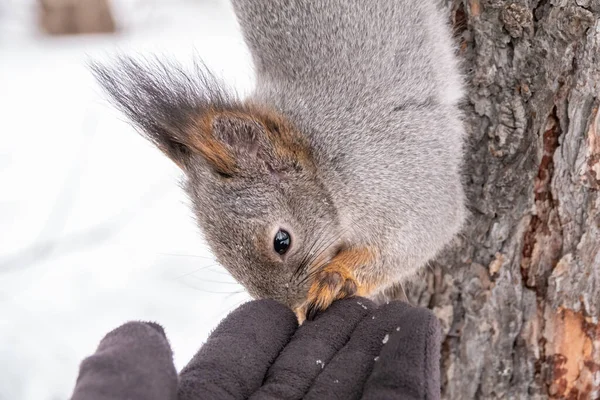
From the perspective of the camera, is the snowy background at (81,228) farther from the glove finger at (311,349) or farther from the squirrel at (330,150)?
the glove finger at (311,349)

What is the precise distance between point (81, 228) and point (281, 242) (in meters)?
1.67

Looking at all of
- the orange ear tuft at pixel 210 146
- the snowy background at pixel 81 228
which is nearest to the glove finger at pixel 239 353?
the orange ear tuft at pixel 210 146

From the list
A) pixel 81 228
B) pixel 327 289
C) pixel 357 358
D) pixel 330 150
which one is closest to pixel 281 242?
pixel 327 289

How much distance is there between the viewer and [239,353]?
1.14 m

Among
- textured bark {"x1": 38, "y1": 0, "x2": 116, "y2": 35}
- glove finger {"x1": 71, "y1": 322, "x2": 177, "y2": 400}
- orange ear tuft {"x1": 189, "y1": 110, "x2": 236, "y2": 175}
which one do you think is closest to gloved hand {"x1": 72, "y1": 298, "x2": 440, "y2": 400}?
glove finger {"x1": 71, "y1": 322, "x2": 177, "y2": 400}

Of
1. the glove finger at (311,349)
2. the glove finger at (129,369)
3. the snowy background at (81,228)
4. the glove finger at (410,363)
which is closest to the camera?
the glove finger at (129,369)

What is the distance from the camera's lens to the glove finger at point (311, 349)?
112cm

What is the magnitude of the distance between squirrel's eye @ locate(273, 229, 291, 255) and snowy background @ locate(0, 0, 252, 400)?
382mm

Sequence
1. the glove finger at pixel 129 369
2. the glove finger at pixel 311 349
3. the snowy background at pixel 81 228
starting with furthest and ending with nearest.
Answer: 1. the snowy background at pixel 81 228
2. the glove finger at pixel 311 349
3. the glove finger at pixel 129 369

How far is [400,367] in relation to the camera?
103cm

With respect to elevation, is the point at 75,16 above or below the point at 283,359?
above

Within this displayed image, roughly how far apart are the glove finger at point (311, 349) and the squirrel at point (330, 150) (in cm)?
10

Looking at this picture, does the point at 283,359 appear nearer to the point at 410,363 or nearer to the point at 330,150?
the point at 410,363

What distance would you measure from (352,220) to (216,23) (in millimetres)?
3123
